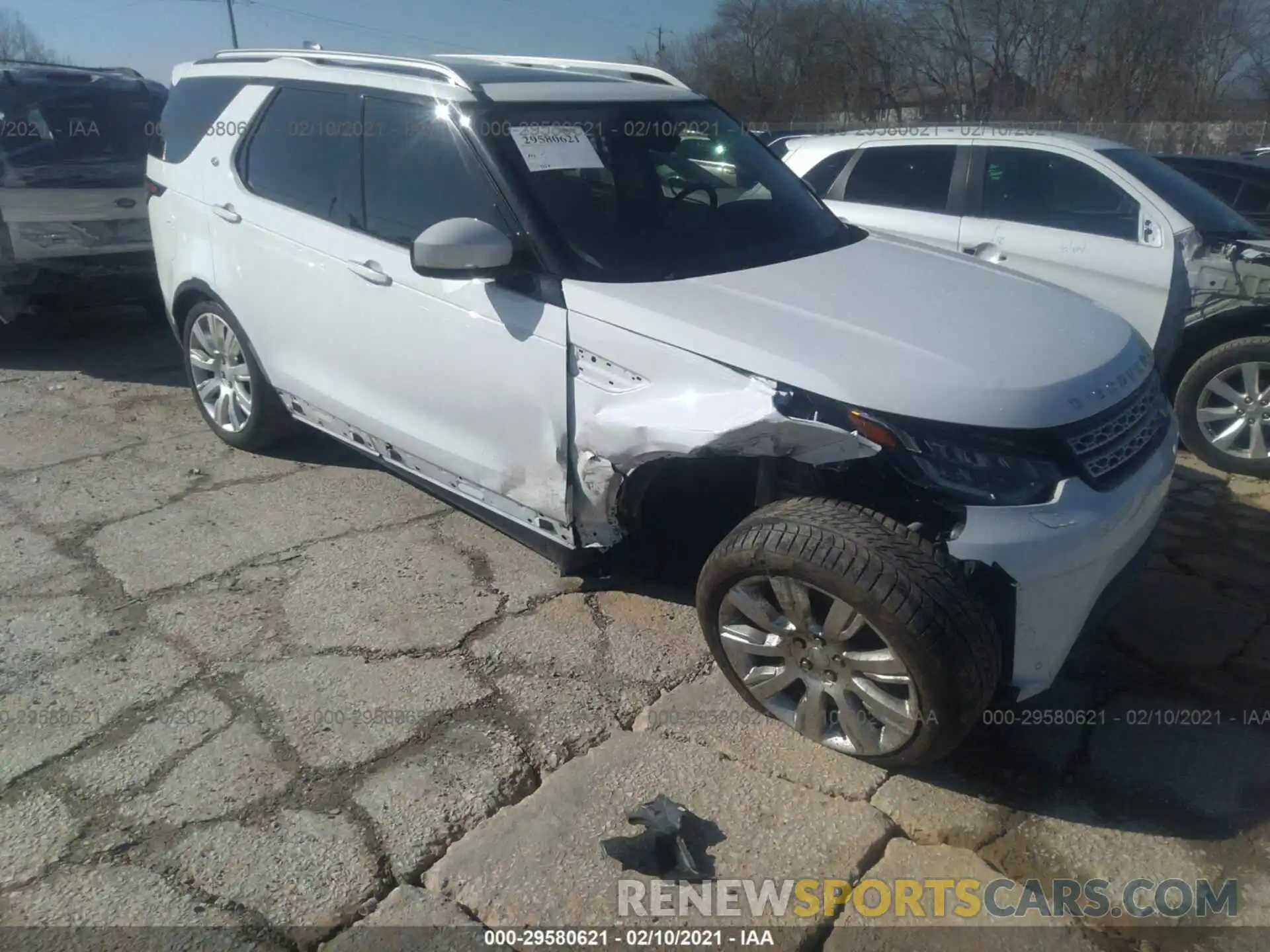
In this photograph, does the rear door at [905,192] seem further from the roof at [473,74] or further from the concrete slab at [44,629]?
the concrete slab at [44,629]

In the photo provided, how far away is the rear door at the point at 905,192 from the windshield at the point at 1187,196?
860mm

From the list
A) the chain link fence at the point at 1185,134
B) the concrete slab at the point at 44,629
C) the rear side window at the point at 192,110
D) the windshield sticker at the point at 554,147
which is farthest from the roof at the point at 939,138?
the chain link fence at the point at 1185,134

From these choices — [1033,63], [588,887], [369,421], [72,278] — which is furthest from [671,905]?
[1033,63]

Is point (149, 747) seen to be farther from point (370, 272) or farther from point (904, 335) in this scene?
point (904, 335)

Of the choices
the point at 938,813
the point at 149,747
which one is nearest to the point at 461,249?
the point at 149,747

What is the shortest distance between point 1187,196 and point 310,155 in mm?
4646

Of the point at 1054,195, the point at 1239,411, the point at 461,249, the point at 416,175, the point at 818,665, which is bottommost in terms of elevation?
the point at 1239,411

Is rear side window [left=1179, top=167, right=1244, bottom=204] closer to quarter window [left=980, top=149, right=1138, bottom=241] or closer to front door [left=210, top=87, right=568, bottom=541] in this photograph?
quarter window [left=980, top=149, right=1138, bottom=241]

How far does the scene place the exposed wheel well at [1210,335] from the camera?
17.0 ft

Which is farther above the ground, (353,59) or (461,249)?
(353,59)

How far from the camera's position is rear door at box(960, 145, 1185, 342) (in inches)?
209

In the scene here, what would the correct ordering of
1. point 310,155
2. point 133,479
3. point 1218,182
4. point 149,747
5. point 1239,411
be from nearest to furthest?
point 149,747, point 310,155, point 133,479, point 1239,411, point 1218,182

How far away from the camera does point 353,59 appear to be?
4.21m

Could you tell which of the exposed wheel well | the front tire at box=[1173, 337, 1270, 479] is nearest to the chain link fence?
the exposed wheel well
